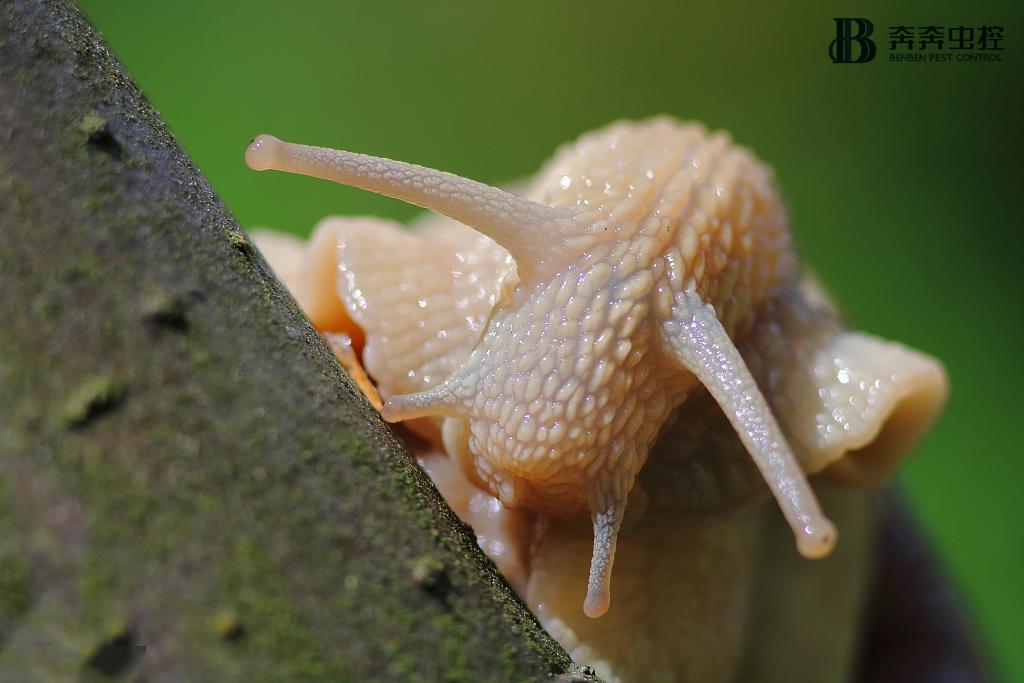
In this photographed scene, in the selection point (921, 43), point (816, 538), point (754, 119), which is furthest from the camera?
point (754, 119)

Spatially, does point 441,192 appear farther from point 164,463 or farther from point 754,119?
point 754,119

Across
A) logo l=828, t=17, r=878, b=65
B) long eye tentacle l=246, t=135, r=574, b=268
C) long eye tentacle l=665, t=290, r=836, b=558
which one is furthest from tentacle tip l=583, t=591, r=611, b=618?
logo l=828, t=17, r=878, b=65

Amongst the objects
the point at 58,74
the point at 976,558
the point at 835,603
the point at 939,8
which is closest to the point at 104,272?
the point at 58,74

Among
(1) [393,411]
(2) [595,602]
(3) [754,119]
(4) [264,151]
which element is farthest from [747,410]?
(3) [754,119]

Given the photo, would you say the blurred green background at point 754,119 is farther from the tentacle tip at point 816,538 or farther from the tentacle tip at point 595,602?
the tentacle tip at point 816,538

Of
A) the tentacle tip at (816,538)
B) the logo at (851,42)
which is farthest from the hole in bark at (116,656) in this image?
the logo at (851,42)

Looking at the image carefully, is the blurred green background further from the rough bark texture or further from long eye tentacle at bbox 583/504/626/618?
the rough bark texture
